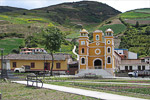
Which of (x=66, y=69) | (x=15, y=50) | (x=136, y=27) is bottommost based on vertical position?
(x=66, y=69)

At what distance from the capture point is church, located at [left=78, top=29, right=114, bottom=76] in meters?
59.5

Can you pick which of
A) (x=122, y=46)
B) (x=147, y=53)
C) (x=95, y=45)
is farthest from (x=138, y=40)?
(x=95, y=45)

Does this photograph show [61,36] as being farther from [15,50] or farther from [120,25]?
[120,25]

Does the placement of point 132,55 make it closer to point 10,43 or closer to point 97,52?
point 97,52

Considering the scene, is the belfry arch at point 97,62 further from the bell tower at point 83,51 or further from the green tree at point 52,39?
the green tree at point 52,39

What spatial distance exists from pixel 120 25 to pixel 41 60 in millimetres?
72980

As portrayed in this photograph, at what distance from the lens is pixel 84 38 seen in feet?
198

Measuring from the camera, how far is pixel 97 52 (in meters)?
62.0

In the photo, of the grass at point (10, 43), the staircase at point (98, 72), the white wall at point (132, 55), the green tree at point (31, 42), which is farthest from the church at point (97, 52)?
the green tree at point (31, 42)

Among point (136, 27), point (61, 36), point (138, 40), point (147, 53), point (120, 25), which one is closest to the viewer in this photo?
point (61, 36)

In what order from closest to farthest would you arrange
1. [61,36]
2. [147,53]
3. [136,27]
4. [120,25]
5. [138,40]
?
1. [61,36]
2. [147,53]
3. [138,40]
4. [136,27]
5. [120,25]

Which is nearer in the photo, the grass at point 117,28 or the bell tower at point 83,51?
the bell tower at point 83,51

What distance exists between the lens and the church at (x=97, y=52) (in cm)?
5947

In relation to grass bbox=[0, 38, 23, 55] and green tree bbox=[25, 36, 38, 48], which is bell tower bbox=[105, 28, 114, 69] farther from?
green tree bbox=[25, 36, 38, 48]
